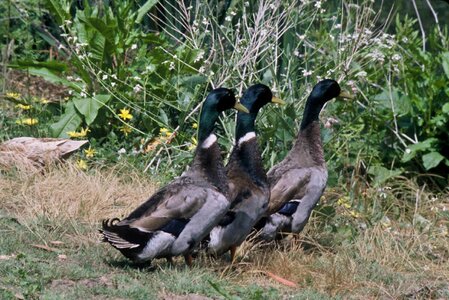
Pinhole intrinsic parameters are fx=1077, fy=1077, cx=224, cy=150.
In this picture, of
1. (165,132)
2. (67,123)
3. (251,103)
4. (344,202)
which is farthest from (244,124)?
(67,123)

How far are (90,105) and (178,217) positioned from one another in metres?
3.08

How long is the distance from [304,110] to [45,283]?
9.26 feet

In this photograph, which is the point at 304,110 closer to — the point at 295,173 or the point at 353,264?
the point at 295,173

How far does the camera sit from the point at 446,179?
995cm

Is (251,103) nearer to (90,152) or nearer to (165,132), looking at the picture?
(165,132)

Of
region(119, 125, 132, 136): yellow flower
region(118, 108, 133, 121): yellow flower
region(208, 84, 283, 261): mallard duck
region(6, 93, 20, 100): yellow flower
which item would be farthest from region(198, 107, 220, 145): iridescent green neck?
region(6, 93, 20, 100): yellow flower

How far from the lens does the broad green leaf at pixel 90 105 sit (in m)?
9.56

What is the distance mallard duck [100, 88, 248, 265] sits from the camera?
6.61 m

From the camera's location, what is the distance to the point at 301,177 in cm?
785

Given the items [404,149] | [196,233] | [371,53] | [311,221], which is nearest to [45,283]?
[196,233]

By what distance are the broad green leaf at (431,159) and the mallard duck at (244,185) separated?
240cm

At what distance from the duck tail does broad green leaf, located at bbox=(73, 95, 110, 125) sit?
310cm

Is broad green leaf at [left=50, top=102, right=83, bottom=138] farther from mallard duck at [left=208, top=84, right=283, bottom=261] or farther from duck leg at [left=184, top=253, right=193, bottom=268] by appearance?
duck leg at [left=184, top=253, right=193, bottom=268]

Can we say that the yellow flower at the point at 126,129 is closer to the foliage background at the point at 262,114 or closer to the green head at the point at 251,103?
the foliage background at the point at 262,114
